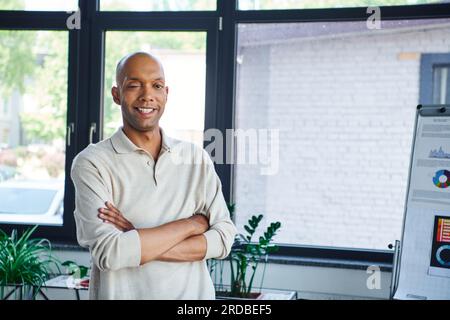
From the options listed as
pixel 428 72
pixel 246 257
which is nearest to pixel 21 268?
pixel 246 257

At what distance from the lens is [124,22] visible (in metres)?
4.32

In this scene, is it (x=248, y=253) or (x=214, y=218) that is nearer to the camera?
(x=214, y=218)

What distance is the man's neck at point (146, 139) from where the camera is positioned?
1.68 metres

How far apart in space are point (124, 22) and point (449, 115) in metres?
2.26

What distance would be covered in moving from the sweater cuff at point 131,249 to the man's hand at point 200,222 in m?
0.18

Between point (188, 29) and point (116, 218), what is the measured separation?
2.83m

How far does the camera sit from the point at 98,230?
5.30 ft

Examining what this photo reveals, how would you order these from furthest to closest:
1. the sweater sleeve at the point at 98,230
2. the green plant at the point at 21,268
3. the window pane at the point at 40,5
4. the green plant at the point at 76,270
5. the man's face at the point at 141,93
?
the window pane at the point at 40,5 → the green plant at the point at 76,270 → the green plant at the point at 21,268 → the man's face at the point at 141,93 → the sweater sleeve at the point at 98,230

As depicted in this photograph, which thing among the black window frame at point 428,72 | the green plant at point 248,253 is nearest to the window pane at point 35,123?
the green plant at point 248,253

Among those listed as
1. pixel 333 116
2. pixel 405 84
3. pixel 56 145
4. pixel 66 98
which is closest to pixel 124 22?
pixel 66 98

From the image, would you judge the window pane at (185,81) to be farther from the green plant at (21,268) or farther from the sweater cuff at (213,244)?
the sweater cuff at (213,244)

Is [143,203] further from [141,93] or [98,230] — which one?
[141,93]

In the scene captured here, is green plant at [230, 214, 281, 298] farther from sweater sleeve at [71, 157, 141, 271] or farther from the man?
sweater sleeve at [71, 157, 141, 271]

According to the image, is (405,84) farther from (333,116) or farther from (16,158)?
(16,158)
